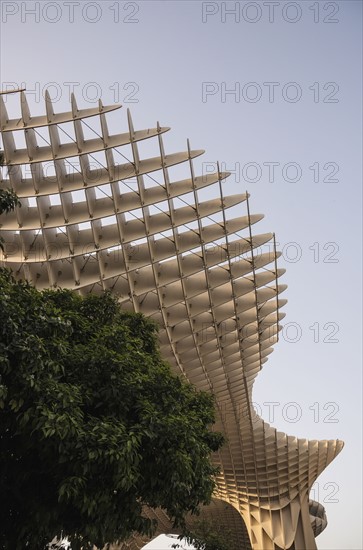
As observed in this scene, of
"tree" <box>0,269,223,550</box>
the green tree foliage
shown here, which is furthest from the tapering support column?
the green tree foliage

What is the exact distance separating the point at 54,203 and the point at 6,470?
12292mm

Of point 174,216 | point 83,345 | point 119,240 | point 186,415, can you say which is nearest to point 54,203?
point 119,240

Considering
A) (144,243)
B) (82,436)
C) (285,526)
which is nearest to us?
(82,436)

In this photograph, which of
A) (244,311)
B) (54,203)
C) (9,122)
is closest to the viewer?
(9,122)

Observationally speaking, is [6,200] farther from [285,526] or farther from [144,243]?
[285,526]

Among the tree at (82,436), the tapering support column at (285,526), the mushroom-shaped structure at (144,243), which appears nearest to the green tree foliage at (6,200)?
the tree at (82,436)

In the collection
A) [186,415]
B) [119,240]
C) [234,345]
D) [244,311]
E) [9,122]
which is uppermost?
[9,122]

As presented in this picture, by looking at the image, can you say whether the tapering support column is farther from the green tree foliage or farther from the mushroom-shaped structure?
the green tree foliage

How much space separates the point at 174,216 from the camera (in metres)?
24.3

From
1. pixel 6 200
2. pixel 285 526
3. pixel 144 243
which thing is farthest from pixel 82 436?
pixel 285 526

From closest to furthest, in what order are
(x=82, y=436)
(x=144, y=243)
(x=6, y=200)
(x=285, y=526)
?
(x=82, y=436) → (x=6, y=200) → (x=144, y=243) → (x=285, y=526)

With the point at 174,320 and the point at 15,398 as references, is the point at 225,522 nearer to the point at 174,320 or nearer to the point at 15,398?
the point at 174,320

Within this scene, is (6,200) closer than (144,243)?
Yes

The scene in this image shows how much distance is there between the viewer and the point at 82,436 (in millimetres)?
11617
